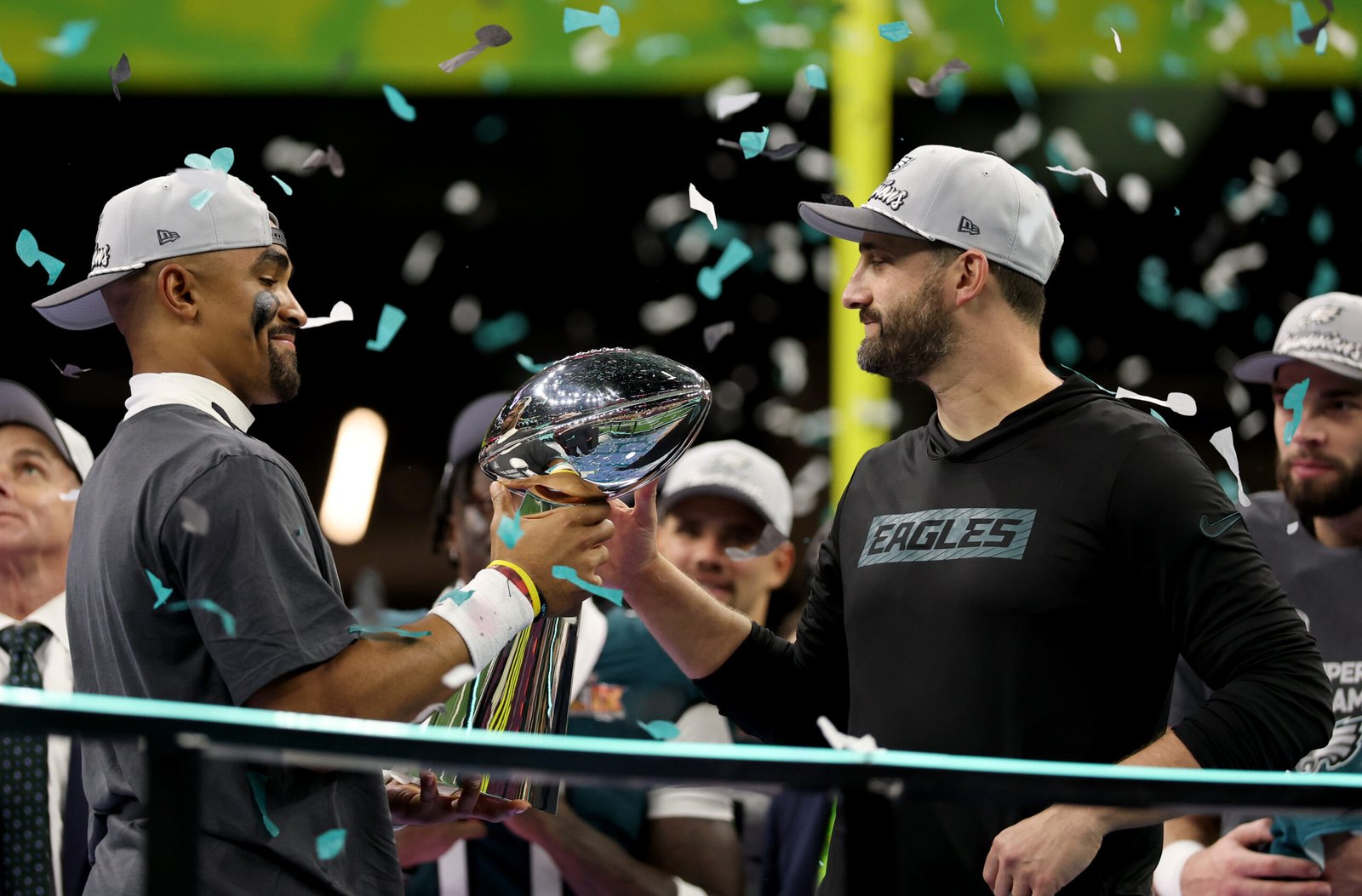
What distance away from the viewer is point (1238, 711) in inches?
83.0

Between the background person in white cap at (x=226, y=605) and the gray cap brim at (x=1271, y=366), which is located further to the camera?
the gray cap brim at (x=1271, y=366)

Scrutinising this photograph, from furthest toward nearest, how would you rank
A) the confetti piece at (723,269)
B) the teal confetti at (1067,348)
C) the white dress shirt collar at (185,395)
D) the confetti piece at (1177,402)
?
the teal confetti at (1067,348), the confetti piece at (723,269), the confetti piece at (1177,402), the white dress shirt collar at (185,395)

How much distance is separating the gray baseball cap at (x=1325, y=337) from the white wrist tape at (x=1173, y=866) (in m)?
1.14

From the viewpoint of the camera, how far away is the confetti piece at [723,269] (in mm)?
4543

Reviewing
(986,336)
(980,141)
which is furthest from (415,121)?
(986,336)

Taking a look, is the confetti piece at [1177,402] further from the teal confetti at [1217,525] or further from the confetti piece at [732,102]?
the confetti piece at [732,102]

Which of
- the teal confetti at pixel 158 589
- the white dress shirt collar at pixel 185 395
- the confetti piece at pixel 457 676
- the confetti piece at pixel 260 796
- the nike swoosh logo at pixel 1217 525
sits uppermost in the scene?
the white dress shirt collar at pixel 185 395

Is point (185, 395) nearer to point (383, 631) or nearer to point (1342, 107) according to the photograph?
point (383, 631)

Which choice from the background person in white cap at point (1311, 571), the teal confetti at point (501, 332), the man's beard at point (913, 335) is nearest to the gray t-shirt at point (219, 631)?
the man's beard at point (913, 335)

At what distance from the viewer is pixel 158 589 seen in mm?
2039

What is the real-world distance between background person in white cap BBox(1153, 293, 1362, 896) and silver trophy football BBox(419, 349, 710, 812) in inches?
53.9

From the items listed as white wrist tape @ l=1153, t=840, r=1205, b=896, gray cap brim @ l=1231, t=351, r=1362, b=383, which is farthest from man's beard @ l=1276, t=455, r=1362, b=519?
white wrist tape @ l=1153, t=840, r=1205, b=896

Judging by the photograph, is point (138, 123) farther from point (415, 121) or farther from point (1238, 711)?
point (1238, 711)

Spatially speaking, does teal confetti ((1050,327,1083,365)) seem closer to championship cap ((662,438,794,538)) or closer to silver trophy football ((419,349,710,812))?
championship cap ((662,438,794,538))
